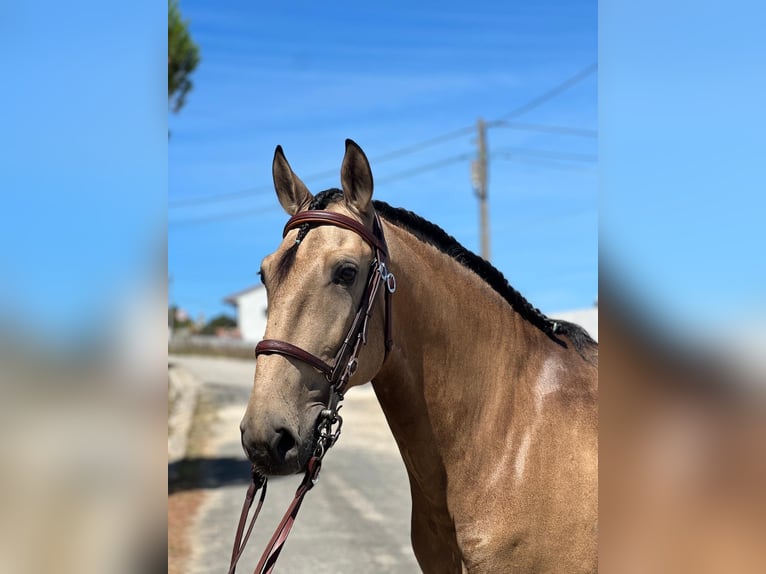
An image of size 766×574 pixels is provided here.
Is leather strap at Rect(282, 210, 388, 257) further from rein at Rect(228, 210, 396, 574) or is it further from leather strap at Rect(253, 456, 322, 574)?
leather strap at Rect(253, 456, 322, 574)

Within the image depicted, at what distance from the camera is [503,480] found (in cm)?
254

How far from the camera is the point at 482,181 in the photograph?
1755 centimetres

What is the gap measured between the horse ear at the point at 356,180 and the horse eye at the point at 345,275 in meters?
0.27

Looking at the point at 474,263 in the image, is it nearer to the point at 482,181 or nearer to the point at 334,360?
the point at 334,360

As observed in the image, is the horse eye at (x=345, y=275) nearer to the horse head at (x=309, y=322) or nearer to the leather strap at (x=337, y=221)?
the horse head at (x=309, y=322)

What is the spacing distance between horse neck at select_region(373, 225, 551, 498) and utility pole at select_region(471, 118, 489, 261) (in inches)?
549

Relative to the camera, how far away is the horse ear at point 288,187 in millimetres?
2695

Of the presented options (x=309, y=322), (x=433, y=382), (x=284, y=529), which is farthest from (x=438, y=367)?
(x=284, y=529)

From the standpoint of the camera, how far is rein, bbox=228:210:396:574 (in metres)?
2.17

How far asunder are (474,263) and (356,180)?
72cm

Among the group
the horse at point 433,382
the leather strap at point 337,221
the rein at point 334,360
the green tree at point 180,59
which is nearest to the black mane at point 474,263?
the horse at point 433,382
